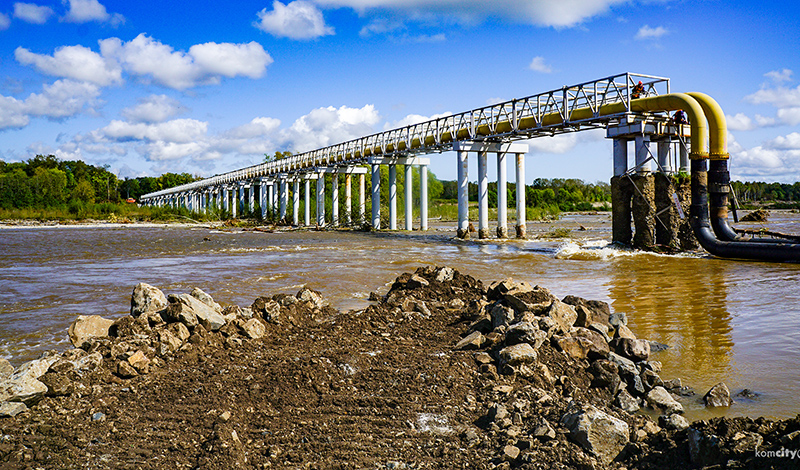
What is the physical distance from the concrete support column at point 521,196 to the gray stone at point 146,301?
67.9 ft

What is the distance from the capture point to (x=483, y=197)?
88.4 ft

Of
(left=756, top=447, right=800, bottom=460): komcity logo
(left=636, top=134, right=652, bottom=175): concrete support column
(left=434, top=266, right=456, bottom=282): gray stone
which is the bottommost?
(left=756, top=447, right=800, bottom=460): komcity logo

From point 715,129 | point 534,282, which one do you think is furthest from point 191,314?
point 715,129

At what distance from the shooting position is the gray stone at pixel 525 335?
5.77 meters

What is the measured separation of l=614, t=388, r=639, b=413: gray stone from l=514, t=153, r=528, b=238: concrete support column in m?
22.0

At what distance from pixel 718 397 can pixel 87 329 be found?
689cm

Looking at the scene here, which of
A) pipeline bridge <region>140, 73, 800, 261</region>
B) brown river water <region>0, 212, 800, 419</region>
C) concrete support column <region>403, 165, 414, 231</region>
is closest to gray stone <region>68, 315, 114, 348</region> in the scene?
brown river water <region>0, 212, 800, 419</region>

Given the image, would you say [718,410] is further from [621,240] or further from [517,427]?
[621,240]

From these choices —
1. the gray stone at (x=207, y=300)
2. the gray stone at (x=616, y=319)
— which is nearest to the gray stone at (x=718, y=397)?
the gray stone at (x=616, y=319)

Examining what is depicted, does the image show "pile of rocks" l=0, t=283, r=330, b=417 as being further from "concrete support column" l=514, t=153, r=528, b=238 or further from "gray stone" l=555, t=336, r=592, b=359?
"concrete support column" l=514, t=153, r=528, b=238

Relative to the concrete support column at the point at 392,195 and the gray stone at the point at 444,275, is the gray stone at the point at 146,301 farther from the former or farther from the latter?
the concrete support column at the point at 392,195

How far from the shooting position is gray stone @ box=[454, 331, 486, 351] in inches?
243

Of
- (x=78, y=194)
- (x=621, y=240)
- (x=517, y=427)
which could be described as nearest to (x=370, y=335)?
(x=517, y=427)

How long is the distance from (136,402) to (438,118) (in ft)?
87.0
